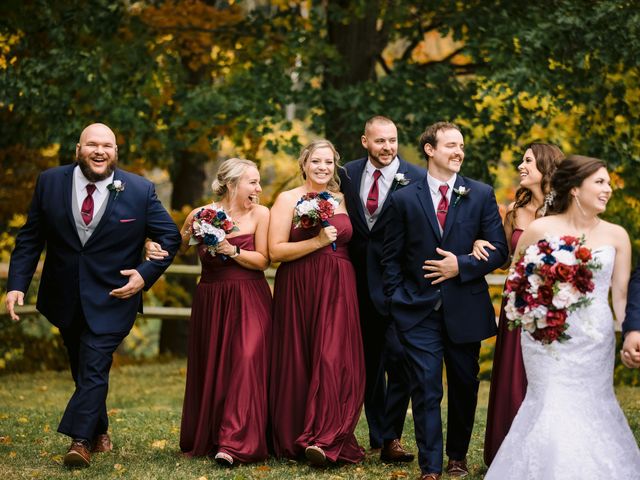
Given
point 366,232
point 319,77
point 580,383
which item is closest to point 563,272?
point 580,383

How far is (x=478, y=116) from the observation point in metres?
13.5

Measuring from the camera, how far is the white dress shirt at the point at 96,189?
789 centimetres

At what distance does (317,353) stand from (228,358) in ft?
2.31

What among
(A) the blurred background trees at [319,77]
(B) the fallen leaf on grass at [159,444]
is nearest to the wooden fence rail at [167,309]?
(A) the blurred background trees at [319,77]

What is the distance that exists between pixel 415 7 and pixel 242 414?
8.30 meters

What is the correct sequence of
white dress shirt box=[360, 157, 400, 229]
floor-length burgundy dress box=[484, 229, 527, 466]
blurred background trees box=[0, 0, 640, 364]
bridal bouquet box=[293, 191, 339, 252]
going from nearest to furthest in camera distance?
floor-length burgundy dress box=[484, 229, 527, 466] → bridal bouquet box=[293, 191, 339, 252] → white dress shirt box=[360, 157, 400, 229] → blurred background trees box=[0, 0, 640, 364]

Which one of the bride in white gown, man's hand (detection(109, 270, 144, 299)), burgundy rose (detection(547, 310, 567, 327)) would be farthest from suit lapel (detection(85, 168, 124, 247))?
burgundy rose (detection(547, 310, 567, 327))

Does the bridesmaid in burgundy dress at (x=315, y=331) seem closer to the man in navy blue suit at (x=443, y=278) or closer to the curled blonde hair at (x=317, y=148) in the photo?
the curled blonde hair at (x=317, y=148)

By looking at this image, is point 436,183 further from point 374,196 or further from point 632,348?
point 632,348

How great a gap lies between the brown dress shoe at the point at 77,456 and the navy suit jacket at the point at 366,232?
2.33 m

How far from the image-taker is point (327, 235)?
775cm

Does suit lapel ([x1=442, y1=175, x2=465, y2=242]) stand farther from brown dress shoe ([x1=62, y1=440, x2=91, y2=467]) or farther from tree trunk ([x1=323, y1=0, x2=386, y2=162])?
tree trunk ([x1=323, y1=0, x2=386, y2=162])

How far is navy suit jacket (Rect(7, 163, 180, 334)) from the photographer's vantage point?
7785 mm

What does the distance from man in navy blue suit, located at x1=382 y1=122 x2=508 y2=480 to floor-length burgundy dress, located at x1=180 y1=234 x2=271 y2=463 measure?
3.97ft
